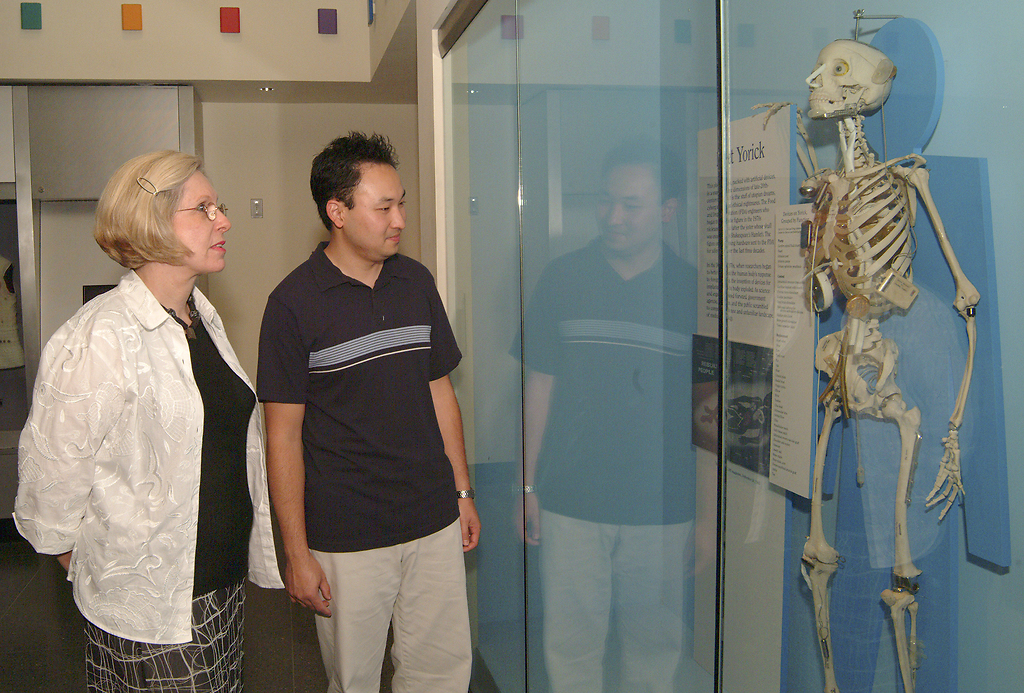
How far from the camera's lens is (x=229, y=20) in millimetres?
4277

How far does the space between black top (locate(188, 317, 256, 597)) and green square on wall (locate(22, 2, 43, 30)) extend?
350 centimetres

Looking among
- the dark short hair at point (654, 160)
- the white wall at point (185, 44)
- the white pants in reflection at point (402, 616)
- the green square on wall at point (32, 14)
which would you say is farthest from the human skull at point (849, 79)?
the green square on wall at point (32, 14)

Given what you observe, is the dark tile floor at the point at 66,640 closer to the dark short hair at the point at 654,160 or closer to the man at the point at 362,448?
the man at the point at 362,448

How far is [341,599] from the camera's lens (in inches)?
73.0

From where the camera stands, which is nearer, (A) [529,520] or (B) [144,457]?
(B) [144,457]

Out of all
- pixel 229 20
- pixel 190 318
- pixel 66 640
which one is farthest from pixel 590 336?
pixel 229 20

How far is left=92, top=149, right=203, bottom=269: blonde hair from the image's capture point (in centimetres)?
145

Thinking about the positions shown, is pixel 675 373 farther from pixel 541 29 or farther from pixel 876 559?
pixel 541 29

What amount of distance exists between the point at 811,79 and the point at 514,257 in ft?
3.94

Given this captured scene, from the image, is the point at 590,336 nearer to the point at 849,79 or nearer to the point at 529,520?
the point at 529,520

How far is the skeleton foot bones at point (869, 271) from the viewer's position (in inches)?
30.0

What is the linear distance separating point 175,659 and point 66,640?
6.58 feet

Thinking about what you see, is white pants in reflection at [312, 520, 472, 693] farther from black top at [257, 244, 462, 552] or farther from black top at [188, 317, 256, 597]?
black top at [188, 317, 256, 597]

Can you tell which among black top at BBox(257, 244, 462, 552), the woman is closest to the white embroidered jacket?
the woman
